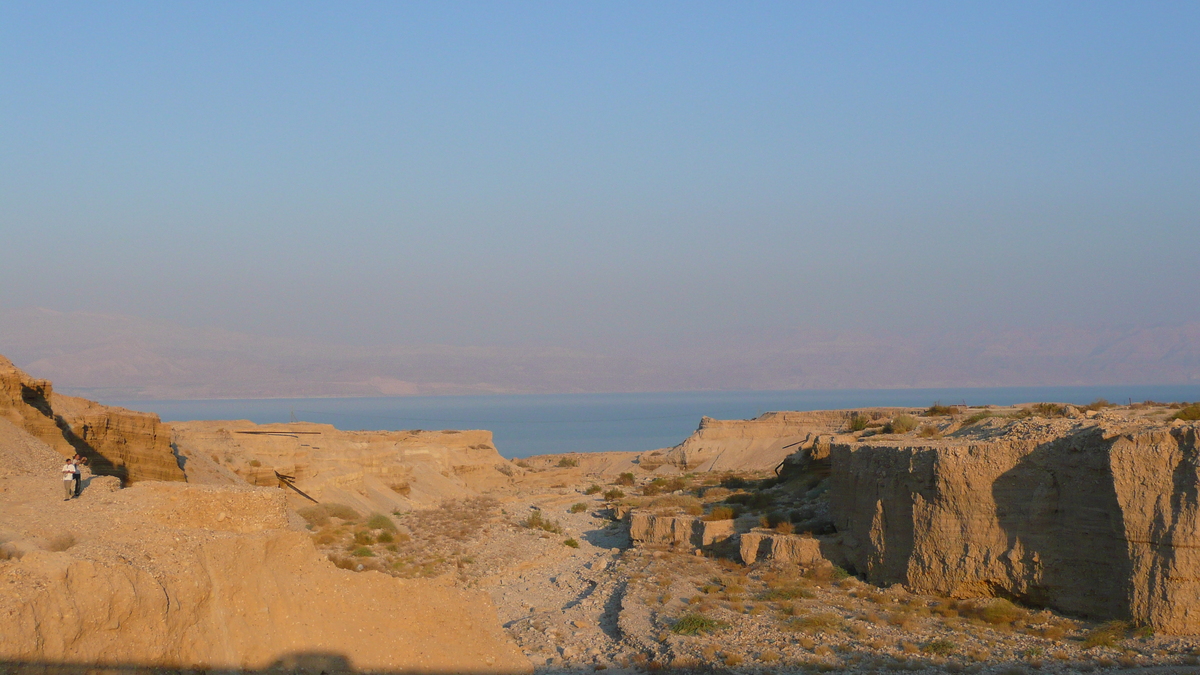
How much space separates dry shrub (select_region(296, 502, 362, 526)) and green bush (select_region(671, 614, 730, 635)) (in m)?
12.8

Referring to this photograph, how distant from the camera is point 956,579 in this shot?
637 inches

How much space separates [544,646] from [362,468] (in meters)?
19.1

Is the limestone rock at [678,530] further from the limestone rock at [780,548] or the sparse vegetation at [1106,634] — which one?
the sparse vegetation at [1106,634]

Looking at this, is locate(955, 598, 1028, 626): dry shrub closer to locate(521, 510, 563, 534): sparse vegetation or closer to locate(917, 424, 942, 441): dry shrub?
locate(917, 424, 942, 441): dry shrub

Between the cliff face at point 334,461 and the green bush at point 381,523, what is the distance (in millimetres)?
2090

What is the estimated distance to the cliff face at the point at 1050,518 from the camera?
1304 centimetres

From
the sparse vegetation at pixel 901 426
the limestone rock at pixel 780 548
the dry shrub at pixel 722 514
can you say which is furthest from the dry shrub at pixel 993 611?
the sparse vegetation at pixel 901 426

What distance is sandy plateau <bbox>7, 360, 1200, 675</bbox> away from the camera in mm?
9613

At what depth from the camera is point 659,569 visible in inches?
829

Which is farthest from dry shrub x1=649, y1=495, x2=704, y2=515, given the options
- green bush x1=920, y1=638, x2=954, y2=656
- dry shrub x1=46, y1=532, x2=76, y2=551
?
dry shrub x1=46, y1=532, x2=76, y2=551

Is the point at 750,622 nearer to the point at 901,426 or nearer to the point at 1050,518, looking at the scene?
the point at 1050,518

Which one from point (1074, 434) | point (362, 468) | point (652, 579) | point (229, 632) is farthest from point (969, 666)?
point (362, 468)

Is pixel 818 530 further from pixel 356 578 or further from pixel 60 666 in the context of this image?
pixel 60 666

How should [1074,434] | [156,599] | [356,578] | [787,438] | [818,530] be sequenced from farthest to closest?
[787,438] < [818,530] < [1074,434] < [356,578] < [156,599]
